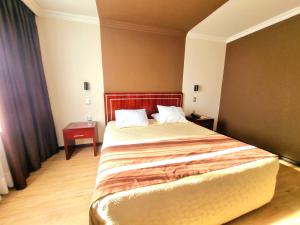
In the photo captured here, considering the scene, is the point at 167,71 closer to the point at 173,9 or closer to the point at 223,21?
the point at 173,9

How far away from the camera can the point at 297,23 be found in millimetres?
2186

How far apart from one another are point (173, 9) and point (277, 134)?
2.79 m

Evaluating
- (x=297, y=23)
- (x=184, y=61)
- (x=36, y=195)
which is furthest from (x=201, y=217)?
(x=297, y=23)

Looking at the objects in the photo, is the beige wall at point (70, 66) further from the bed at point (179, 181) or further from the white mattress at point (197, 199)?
the white mattress at point (197, 199)

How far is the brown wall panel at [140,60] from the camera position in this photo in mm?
2711

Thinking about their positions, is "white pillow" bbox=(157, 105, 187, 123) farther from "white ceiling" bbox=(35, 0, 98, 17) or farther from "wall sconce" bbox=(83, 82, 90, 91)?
"white ceiling" bbox=(35, 0, 98, 17)

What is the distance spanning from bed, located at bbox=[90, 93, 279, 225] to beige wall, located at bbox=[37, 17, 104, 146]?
1393 millimetres

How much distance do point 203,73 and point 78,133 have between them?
3.02m

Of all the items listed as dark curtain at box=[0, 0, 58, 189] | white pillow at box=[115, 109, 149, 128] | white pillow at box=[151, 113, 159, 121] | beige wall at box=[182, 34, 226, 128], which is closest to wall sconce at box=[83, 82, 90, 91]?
dark curtain at box=[0, 0, 58, 189]

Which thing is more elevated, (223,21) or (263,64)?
(223,21)

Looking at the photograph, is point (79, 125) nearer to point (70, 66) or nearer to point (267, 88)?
point (70, 66)

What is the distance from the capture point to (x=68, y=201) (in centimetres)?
158

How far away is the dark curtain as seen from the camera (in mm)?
1660

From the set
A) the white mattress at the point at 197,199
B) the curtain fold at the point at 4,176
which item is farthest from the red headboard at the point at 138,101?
the white mattress at the point at 197,199
